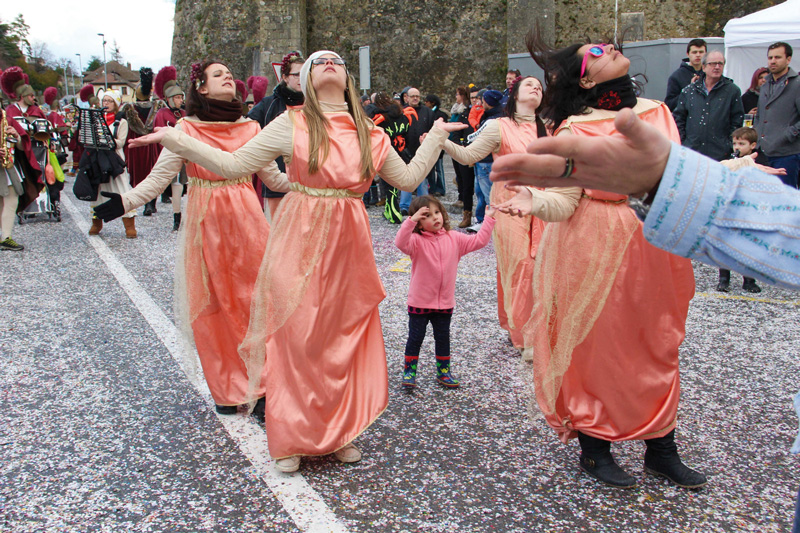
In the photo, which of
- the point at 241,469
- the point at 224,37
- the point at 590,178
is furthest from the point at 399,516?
the point at 224,37

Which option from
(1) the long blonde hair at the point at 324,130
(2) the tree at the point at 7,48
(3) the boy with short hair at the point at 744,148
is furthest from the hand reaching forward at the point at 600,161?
(2) the tree at the point at 7,48

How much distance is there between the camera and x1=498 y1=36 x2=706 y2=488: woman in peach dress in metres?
2.80

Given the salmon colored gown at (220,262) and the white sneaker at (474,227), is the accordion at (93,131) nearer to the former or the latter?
the white sneaker at (474,227)

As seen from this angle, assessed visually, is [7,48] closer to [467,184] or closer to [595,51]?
[467,184]

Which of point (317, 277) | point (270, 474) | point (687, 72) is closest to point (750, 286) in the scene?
point (687, 72)

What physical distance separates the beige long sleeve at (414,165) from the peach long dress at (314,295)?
2.5 inches

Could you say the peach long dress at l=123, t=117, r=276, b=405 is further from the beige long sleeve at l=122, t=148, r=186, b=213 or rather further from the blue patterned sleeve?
the blue patterned sleeve

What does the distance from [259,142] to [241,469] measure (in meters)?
1.58

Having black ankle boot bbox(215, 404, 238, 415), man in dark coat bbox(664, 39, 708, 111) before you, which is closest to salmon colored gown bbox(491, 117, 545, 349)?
black ankle boot bbox(215, 404, 238, 415)

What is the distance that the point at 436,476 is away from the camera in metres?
3.11

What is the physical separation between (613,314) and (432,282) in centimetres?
154

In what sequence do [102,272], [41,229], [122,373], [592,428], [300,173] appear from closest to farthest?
[592,428], [300,173], [122,373], [102,272], [41,229]

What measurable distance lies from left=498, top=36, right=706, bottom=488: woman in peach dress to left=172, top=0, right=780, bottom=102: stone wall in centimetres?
1938

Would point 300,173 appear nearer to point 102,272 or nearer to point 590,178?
point 590,178
